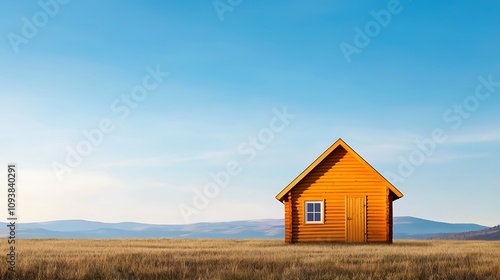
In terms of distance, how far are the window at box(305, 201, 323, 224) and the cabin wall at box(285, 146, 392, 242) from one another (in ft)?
0.84

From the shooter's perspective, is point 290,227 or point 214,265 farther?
point 290,227

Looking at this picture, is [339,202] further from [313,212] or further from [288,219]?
[288,219]

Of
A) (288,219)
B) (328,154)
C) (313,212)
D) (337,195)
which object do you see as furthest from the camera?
(288,219)

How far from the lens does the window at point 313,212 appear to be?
3659 centimetres

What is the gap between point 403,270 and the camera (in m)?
16.2

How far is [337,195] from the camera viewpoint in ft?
119

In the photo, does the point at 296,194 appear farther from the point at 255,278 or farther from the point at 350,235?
the point at 255,278

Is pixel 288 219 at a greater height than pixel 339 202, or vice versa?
pixel 339 202

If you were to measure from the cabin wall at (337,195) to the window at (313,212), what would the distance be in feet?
0.84

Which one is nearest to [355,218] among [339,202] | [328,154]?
[339,202]

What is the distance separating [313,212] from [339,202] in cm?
167

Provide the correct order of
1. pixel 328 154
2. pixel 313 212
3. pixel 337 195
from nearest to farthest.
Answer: pixel 328 154 → pixel 337 195 → pixel 313 212

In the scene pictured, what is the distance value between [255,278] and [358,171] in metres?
22.3

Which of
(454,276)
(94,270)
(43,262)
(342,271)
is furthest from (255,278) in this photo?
(43,262)
